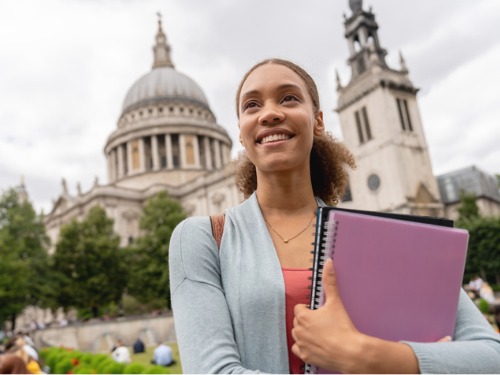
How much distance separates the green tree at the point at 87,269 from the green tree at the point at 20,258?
1274mm

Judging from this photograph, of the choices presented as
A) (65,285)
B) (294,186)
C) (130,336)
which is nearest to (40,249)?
(65,285)

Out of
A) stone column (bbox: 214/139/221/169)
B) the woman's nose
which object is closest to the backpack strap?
the woman's nose

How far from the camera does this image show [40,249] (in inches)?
1380

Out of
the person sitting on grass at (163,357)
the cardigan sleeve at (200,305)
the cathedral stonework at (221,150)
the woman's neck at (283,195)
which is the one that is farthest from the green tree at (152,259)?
the cardigan sleeve at (200,305)

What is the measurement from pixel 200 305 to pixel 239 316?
0.53 ft

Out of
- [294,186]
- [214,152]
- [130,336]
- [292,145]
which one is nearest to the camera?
[292,145]

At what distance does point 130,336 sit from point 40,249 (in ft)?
42.5

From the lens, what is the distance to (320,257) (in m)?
1.71

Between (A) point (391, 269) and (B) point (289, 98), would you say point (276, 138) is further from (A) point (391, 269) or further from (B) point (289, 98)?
(A) point (391, 269)

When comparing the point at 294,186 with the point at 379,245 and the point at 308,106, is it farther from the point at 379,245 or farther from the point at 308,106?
the point at 379,245

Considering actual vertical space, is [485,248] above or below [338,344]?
above

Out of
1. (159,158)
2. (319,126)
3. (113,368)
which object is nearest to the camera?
(319,126)

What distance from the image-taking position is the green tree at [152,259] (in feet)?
116

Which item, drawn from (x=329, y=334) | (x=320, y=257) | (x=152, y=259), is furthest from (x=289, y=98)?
(x=152, y=259)
